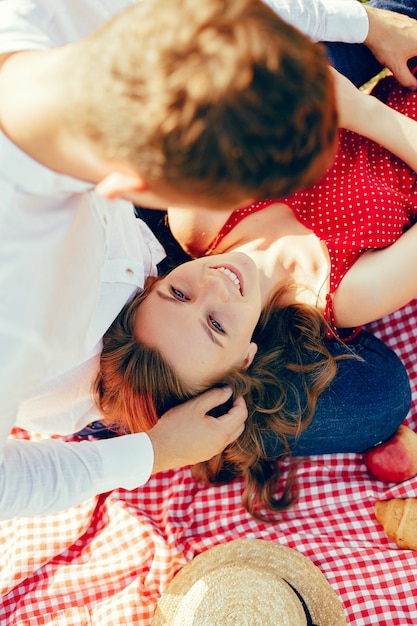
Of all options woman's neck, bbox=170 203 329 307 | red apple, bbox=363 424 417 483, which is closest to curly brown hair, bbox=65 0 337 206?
woman's neck, bbox=170 203 329 307

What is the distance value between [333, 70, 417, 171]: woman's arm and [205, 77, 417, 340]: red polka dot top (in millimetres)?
138

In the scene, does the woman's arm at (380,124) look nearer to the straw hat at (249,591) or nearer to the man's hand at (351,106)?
the man's hand at (351,106)

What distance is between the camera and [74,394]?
8.59 feet

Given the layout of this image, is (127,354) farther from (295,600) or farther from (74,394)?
(295,600)

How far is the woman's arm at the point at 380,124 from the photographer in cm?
272

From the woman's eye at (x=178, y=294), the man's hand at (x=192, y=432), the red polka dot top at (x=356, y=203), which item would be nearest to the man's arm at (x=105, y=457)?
the man's hand at (x=192, y=432)

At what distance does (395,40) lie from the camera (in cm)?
293

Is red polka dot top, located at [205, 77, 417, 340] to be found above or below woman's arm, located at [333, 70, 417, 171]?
below

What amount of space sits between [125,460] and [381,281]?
131 centimetres

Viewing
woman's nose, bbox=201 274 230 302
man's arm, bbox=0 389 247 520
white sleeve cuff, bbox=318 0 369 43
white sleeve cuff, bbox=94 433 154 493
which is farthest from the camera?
white sleeve cuff, bbox=318 0 369 43

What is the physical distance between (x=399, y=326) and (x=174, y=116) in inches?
97.3

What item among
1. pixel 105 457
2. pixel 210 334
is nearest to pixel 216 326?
pixel 210 334

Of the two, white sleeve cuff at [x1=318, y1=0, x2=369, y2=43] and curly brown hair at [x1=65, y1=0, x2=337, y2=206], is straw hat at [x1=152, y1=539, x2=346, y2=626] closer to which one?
curly brown hair at [x1=65, y1=0, x2=337, y2=206]

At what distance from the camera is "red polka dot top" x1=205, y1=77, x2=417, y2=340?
8.99ft
